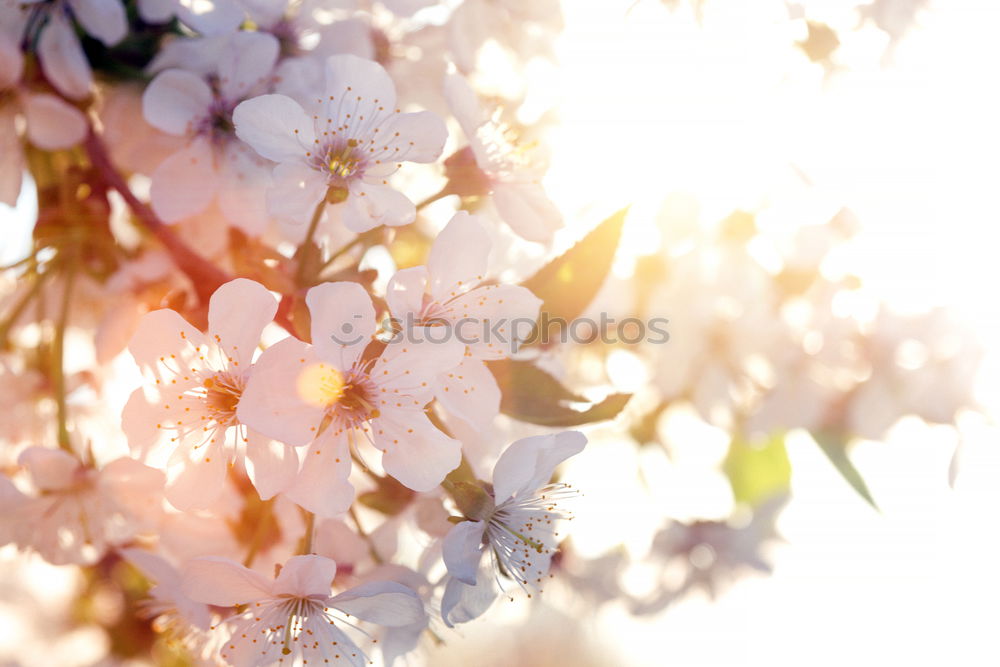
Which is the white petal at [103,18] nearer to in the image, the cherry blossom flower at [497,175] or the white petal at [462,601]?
the cherry blossom flower at [497,175]

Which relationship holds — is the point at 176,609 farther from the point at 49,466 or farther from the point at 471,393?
the point at 471,393

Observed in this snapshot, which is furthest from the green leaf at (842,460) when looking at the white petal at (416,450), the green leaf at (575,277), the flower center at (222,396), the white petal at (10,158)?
the white petal at (10,158)

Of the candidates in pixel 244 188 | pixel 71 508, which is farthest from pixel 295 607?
pixel 244 188

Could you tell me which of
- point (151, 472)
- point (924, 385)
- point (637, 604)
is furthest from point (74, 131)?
point (637, 604)

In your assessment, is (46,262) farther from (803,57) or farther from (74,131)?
(803,57)

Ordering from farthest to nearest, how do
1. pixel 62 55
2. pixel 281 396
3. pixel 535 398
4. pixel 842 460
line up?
pixel 842 460
pixel 62 55
pixel 535 398
pixel 281 396
